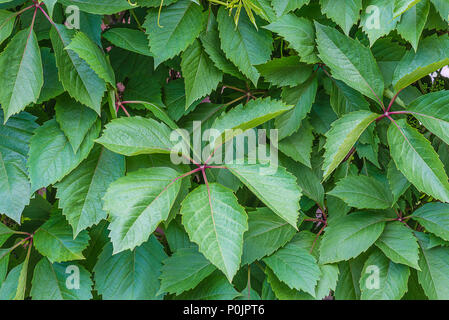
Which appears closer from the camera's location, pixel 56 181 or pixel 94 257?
pixel 56 181

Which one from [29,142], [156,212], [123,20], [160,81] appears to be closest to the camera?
[156,212]

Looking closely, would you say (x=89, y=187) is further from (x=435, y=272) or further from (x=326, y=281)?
(x=435, y=272)

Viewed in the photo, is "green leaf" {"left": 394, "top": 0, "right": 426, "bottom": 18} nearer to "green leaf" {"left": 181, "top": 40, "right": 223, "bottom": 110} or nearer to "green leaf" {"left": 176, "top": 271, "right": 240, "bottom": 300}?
"green leaf" {"left": 181, "top": 40, "right": 223, "bottom": 110}

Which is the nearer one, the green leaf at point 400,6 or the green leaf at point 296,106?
the green leaf at point 400,6

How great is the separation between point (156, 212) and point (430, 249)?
512mm

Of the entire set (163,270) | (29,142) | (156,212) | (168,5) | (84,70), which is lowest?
(163,270)

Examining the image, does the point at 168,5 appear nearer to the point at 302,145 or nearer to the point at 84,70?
the point at 84,70

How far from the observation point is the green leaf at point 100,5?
72 centimetres

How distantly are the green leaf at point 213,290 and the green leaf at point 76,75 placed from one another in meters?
0.38

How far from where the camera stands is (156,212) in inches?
26.2

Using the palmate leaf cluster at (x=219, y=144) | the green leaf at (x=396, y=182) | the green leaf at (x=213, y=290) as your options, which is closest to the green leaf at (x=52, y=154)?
the palmate leaf cluster at (x=219, y=144)

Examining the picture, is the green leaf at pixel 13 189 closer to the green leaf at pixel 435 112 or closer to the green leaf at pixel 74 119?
the green leaf at pixel 74 119

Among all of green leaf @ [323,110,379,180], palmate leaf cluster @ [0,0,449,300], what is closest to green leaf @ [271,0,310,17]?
palmate leaf cluster @ [0,0,449,300]

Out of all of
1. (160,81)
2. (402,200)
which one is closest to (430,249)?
(402,200)
